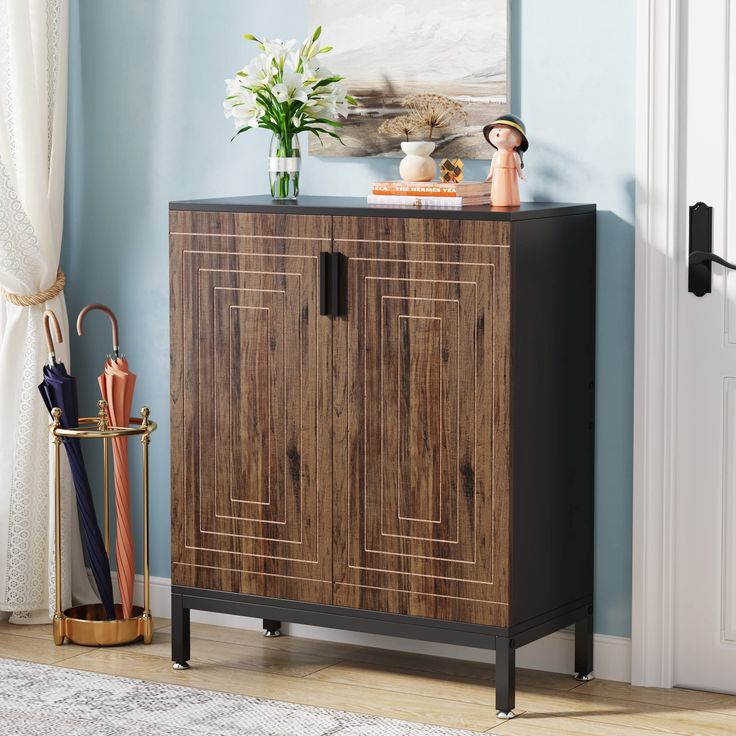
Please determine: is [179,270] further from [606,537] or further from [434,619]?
[606,537]

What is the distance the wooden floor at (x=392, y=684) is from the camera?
2992 millimetres

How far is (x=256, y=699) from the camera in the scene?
3.12m

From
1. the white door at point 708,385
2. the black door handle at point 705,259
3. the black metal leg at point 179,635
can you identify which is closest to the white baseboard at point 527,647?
the white door at point 708,385

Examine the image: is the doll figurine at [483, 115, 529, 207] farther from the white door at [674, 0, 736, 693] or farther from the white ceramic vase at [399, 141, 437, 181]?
the white door at [674, 0, 736, 693]

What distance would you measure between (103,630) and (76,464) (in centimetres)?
45

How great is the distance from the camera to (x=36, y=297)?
147 inches

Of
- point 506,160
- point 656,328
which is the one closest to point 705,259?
point 656,328

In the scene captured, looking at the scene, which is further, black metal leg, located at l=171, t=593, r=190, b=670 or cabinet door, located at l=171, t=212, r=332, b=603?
black metal leg, located at l=171, t=593, r=190, b=670

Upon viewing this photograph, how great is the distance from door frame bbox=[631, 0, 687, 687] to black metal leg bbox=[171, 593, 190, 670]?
111 cm

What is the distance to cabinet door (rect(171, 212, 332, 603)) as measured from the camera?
3102 mm

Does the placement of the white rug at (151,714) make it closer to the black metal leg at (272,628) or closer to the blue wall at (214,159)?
the black metal leg at (272,628)

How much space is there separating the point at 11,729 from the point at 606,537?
1.46 meters

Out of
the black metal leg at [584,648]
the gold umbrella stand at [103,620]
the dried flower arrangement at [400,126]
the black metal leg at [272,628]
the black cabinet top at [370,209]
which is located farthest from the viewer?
the black metal leg at [272,628]

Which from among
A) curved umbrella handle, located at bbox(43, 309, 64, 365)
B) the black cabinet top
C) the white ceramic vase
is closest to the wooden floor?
curved umbrella handle, located at bbox(43, 309, 64, 365)
